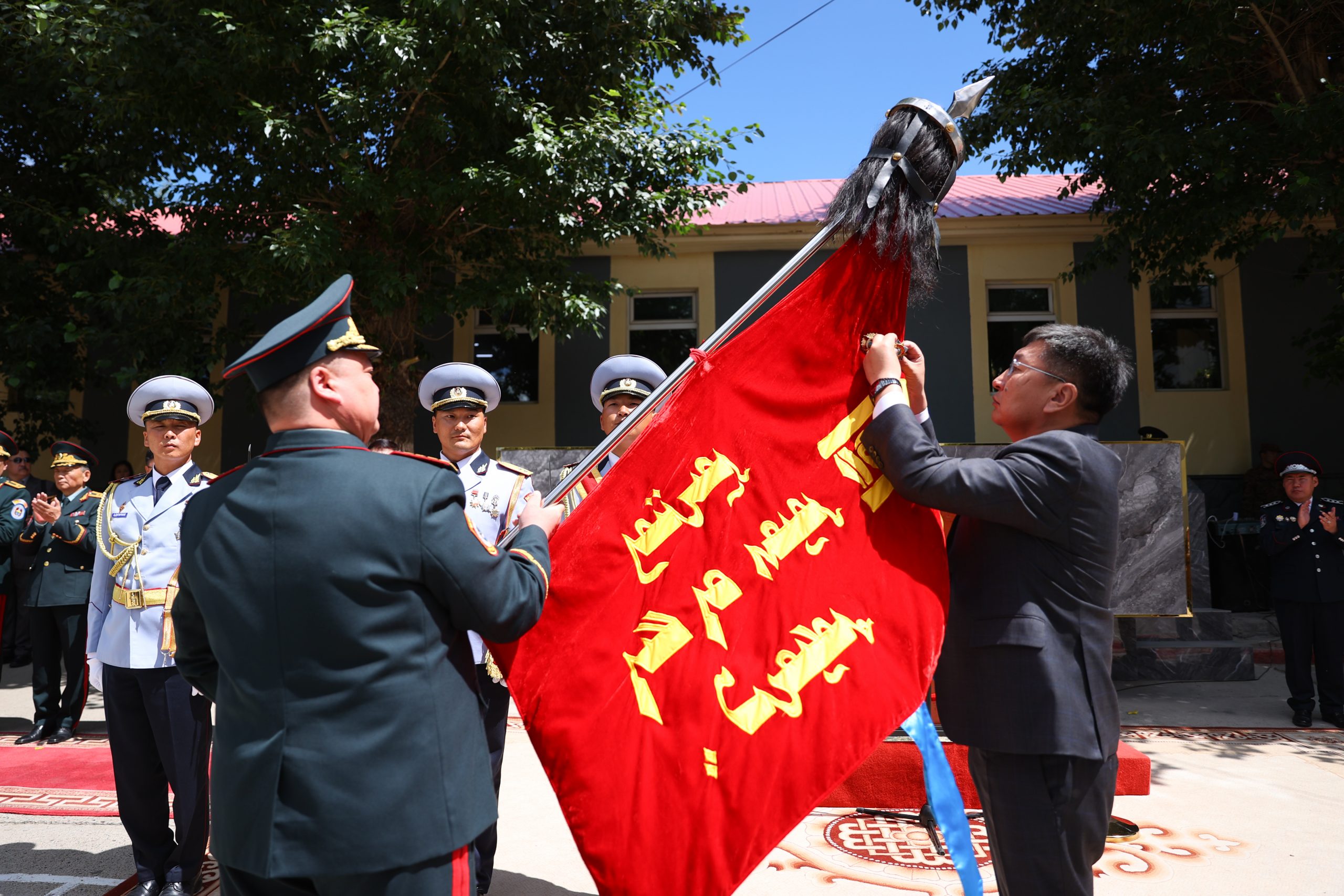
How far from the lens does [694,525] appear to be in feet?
7.30

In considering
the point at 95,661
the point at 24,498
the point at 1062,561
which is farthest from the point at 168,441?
the point at 24,498

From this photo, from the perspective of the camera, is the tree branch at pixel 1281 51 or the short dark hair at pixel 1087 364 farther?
the tree branch at pixel 1281 51

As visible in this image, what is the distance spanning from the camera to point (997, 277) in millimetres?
13164

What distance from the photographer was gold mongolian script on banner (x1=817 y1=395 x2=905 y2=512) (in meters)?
2.24

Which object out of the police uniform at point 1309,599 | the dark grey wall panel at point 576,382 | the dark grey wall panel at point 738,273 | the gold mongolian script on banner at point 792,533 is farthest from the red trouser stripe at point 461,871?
the dark grey wall panel at point 738,273

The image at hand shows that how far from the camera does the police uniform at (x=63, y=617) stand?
6336 millimetres

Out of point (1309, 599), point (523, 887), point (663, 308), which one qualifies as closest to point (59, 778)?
point (523, 887)

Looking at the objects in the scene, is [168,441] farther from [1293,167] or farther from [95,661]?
[1293,167]

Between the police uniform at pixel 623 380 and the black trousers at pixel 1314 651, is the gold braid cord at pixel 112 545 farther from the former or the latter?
the black trousers at pixel 1314 651

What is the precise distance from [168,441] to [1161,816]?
496 centimetres

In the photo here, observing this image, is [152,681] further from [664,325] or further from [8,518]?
[664,325]

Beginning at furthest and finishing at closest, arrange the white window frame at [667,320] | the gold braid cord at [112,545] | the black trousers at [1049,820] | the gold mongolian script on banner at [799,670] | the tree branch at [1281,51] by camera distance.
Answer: the white window frame at [667,320] → the tree branch at [1281,51] → the gold braid cord at [112,545] → the gold mongolian script on banner at [799,670] → the black trousers at [1049,820]

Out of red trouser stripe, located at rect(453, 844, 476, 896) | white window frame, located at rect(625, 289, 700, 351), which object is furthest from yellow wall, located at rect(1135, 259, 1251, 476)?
red trouser stripe, located at rect(453, 844, 476, 896)

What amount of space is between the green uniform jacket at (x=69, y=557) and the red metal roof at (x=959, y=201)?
8.73 metres
